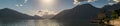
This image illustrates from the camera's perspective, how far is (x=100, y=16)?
6029 inches

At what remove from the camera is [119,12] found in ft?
333

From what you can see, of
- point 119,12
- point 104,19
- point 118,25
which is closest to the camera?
point 118,25

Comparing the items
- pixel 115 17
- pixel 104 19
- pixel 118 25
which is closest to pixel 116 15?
pixel 115 17

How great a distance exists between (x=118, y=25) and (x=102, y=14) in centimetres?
6878

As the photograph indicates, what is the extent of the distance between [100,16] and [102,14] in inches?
73.0

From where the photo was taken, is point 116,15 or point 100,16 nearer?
point 116,15

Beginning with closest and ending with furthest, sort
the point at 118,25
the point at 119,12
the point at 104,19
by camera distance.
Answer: the point at 118,25 < the point at 119,12 < the point at 104,19

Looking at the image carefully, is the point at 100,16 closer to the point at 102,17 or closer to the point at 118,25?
the point at 102,17

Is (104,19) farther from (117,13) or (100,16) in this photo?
(117,13)

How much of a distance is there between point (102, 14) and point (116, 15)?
162 ft

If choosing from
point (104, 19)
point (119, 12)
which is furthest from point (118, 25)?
point (104, 19)

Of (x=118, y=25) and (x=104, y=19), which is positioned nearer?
(x=118, y=25)

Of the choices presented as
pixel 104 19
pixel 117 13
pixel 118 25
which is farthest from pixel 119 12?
pixel 104 19

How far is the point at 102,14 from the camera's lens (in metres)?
A: 154
